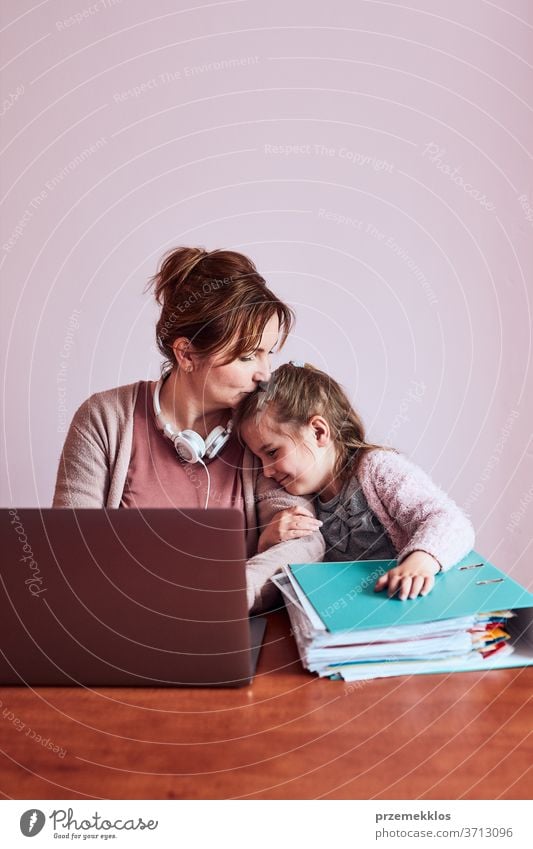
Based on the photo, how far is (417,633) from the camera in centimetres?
96

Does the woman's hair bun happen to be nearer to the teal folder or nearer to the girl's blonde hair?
the girl's blonde hair

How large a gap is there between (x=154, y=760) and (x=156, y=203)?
1.82 metres

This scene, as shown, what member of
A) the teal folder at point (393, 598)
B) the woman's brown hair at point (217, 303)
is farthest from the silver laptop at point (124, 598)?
the woman's brown hair at point (217, 303)

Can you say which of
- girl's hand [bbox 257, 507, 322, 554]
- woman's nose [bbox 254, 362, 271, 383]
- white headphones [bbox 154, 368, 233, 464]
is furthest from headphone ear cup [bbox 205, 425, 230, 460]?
girl's hand [bbox 257, 507, 322, 554]

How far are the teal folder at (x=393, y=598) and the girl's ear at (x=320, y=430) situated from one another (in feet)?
1.59

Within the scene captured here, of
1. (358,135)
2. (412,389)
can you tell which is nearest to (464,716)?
(412,389)

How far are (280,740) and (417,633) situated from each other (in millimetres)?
235

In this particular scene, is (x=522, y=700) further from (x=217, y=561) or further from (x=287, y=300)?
(x=287, y=300)

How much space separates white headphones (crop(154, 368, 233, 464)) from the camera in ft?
5.13

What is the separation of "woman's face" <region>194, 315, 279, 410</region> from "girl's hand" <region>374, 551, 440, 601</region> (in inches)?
22.8

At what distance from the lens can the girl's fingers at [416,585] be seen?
1045mm

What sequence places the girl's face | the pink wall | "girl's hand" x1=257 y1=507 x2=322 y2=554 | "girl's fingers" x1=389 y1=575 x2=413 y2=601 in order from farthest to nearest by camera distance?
the pink wall
the girl's face
"girl's hand" x1=257 y1=507 x2=322 y2=554
"girl's fingers" x1=389 y1=575 x2=413 y2=601

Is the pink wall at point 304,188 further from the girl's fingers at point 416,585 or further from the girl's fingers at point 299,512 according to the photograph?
the girl's fingers at point 416,585

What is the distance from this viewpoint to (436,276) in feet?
7.65
